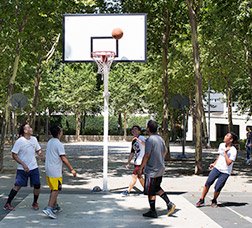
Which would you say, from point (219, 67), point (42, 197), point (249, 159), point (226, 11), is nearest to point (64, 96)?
point (219, 67)

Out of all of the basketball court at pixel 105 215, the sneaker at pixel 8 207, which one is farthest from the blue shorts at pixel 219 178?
the sneaker at pixel 8 207

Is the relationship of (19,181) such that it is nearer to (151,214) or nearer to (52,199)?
(52,199)

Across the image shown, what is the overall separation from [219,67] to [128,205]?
2058 centimetres

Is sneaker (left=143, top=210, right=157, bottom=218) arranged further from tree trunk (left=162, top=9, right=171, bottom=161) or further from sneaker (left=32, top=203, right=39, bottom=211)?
tree trunk (left=162, top=9, right=171, bottom=161)

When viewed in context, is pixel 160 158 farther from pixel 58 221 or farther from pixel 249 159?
pixel 249 159

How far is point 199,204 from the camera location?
32.7 feet

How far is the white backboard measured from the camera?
507 inches

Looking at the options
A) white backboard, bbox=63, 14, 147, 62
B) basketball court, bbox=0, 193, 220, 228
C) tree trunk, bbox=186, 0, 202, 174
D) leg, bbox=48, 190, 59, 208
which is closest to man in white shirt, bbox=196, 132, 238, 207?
basketball court, bbox=0, 193, 220, 228

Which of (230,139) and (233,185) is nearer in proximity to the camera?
(230,139)

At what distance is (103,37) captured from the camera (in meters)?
13.0

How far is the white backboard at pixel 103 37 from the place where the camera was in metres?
12.9

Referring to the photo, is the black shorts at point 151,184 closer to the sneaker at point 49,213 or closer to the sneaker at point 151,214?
the sneaker at point 151,214

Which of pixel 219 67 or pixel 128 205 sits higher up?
pixel 219 67

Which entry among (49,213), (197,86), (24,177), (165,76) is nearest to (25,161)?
(24,177)
